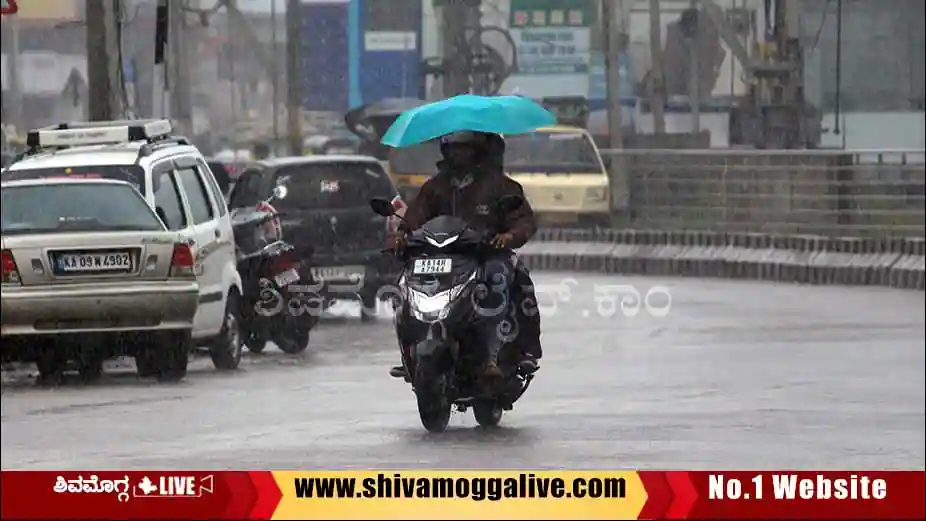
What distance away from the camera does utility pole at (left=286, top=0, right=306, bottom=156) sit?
5.68 m

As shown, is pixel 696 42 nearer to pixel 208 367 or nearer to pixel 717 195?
pixel 208 367

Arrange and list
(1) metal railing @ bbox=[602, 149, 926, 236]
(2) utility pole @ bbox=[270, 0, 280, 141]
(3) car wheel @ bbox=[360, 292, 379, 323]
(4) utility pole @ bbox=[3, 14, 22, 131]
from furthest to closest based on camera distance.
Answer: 1. (1) metal railing @ bbox=[602, 149, 926, 236]
2. (4) utility pole @ bbox=[3, 14, 22, 131]
3. (2) utility pole @ bbox=[270, 0, 280, 141]
4. (3) car wheel @ bbox=[360, 292, 379, 323]

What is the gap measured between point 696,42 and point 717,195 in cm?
561

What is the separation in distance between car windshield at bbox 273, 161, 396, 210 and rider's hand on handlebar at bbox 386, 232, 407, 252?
1.45 ft

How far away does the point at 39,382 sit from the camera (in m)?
6.38

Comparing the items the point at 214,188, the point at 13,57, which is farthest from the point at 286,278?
the point at 13,57

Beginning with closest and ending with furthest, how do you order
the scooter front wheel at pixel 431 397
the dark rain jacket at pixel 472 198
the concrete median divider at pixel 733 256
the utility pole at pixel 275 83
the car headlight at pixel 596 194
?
the dark rain jacket at pixel 472 198 < the scooter front wheel at pixel 431 397 < the utility pole at pixel 275 83 < the car headlight at pixel 596 194 < the concrete median divider at pixel 733 256

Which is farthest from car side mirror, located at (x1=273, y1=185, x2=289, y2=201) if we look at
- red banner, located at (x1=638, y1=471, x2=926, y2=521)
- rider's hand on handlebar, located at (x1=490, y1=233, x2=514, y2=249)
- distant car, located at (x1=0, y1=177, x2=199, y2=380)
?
red banner, located at (x1=638, y1=471, x2=926, y2=521)

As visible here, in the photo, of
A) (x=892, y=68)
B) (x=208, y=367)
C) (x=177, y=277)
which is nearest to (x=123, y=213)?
(x=177, y=277)

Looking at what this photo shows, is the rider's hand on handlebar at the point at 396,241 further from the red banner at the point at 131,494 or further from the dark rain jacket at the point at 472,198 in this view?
the red banner at the point at 131,494

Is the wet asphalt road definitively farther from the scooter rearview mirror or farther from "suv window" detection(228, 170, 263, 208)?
the scooter rearview mirror

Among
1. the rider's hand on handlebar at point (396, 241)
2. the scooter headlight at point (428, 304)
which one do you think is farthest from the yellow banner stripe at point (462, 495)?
the rider's hand on handlebar at point (396, 241)

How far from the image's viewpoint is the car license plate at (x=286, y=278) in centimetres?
564

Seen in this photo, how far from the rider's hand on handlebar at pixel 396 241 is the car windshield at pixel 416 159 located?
14 centimetres
